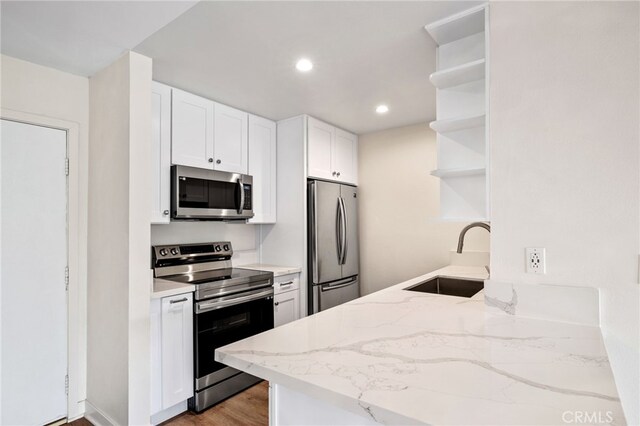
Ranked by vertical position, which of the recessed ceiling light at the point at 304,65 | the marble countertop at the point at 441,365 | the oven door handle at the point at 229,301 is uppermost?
the recessed ceiling light at the point at 304,65

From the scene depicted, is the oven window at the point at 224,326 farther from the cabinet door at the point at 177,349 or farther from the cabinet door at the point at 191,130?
the cabinet door at the point at 191,130

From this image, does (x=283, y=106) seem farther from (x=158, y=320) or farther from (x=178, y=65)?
(x=158, y=320)

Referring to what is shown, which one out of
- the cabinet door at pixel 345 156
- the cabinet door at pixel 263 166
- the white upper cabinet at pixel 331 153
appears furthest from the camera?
the cabinet door at pixel 345 156

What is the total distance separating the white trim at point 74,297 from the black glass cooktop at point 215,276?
0.58 m

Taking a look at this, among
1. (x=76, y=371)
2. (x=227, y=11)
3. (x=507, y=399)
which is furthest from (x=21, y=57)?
(x=507, y=399)


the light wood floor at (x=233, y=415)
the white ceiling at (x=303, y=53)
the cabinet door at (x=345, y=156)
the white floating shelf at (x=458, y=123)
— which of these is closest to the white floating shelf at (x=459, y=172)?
the white floating shelf at (x=458, y=123)

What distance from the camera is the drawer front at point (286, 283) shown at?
3070 millimetres

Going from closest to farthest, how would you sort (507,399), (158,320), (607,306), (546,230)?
1. (507,399)
2. (607,306)
3. (546,230)
4. (158,320)

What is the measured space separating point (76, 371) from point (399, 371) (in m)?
2.39

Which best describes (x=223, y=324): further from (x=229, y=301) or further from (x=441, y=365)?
(x=441, y=365)

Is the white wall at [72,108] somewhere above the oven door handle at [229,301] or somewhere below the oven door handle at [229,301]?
above

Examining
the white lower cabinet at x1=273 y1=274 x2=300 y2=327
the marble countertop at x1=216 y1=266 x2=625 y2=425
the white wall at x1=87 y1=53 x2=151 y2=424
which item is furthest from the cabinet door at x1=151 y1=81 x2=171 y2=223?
the marble countertop at x1=216 y1=266 x2=625 y2=425

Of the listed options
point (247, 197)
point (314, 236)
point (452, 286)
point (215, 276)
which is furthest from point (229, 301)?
point (452, 286)

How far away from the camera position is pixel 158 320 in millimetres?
2246
